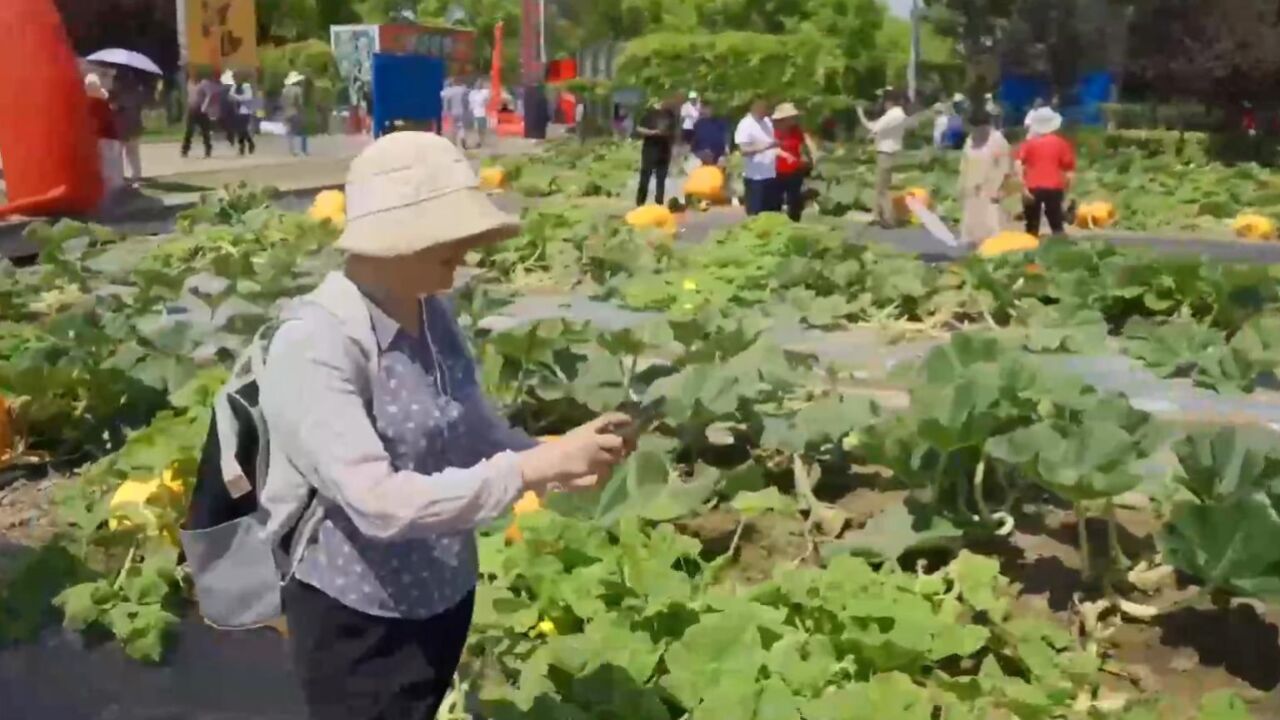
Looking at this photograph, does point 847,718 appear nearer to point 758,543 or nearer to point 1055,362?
point 758,543

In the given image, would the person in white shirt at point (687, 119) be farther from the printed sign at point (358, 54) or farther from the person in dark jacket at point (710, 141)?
the printed sign at point (358, 54)

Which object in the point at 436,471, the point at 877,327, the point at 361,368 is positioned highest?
the point at 361,368

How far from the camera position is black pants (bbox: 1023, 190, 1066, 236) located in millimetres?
15008

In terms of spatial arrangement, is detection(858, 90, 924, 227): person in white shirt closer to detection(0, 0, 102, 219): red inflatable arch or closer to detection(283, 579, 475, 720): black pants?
detection(0, 0, 102, 219): red inflatable arch

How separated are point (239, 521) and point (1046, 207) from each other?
13.4 metres

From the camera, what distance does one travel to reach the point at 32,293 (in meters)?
9.70

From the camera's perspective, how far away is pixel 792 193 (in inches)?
643

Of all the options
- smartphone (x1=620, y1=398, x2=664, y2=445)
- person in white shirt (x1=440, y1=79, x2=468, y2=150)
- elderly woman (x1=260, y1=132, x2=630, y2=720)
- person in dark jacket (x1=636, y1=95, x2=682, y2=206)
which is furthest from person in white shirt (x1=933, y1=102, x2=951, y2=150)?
elderly woman (x1=260, y1=132, x2=630, y2=720)

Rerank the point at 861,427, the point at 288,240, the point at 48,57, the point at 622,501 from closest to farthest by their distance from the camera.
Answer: the point at 622,501 < the point at 861,427 < the point at 48,57 < the point at 288,240

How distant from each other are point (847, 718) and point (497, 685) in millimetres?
1010

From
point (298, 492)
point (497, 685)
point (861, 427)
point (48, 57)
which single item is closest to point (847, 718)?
point (497, 685)

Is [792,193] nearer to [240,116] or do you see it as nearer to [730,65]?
[240,116]

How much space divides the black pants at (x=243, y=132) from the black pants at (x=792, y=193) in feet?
54.9

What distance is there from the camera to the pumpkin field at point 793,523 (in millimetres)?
4043
